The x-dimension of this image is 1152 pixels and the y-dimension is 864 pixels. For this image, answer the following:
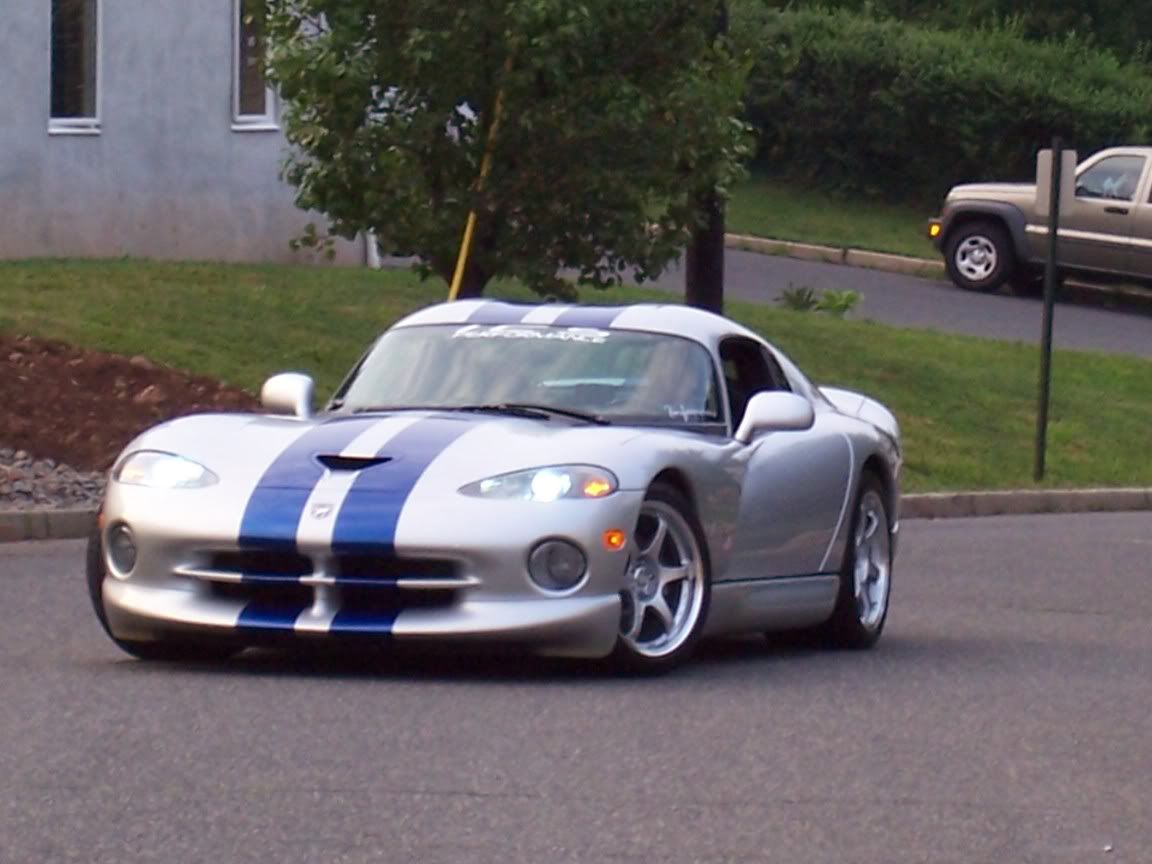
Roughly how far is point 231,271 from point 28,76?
10.3 ft

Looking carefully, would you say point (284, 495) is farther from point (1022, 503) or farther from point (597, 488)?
point (1022, 503)

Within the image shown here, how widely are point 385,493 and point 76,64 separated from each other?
1782cm

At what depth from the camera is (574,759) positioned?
23.7 ft

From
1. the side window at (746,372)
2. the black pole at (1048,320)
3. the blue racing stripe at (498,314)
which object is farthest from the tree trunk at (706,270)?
the blue racing stripe at (498,314)

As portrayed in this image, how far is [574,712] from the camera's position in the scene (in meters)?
8.06

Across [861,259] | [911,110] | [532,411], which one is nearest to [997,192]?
[861,259]

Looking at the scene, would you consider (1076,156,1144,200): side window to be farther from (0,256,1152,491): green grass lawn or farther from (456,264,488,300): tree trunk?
(456,264,488,300): tree trunk

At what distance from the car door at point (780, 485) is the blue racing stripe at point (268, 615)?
5.54ft

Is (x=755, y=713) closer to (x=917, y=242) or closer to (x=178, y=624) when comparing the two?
(x=178, y=624)

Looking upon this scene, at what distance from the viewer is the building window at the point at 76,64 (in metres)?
25.2

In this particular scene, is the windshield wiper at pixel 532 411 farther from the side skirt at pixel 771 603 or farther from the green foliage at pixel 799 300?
the green foliage at pixel 799 300

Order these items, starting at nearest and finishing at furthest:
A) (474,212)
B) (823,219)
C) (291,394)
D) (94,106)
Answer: (291,394)
(474,212)
(94,106)
(823,219)

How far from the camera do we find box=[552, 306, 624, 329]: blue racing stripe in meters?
9.90

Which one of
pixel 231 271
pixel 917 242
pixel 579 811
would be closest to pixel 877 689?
pixel 579 811
